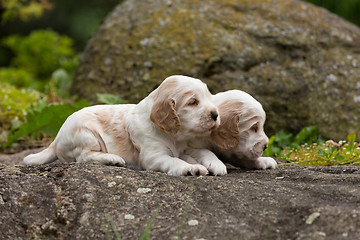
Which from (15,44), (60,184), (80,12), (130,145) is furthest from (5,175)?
(80,12)

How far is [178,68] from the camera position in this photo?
7.89 meters

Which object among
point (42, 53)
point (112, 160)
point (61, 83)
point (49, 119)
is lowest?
point (42, 53)

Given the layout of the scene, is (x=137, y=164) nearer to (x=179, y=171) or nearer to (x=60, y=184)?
(x=179, y=171)

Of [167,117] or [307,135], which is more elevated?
[167,117]

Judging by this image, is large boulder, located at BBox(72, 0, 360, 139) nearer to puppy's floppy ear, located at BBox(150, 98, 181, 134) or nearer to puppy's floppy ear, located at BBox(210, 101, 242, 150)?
puppy's floppy ear, located at BBox(210, 101, 242, 150)

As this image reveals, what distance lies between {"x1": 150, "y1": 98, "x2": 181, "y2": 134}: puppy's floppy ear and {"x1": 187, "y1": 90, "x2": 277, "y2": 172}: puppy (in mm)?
441

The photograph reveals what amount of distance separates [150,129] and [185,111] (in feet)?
1.16

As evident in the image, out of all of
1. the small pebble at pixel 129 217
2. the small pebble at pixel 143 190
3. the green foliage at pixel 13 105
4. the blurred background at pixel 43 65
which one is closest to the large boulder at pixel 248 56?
the blurred background at pixel 43 65

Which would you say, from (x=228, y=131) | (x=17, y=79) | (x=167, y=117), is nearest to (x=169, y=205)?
(x=167, y=117)

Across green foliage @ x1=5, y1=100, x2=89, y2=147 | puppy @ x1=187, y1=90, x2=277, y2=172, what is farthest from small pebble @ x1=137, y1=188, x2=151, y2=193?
green foliage @ x1=5, y1=100, x2=89, y2=147

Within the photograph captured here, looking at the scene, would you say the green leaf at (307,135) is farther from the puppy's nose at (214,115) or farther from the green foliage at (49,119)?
the puppy's nose at (214,115)

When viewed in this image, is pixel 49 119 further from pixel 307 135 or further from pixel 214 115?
pixel 307 135

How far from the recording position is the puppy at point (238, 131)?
13.5 ft

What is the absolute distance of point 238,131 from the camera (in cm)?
412
